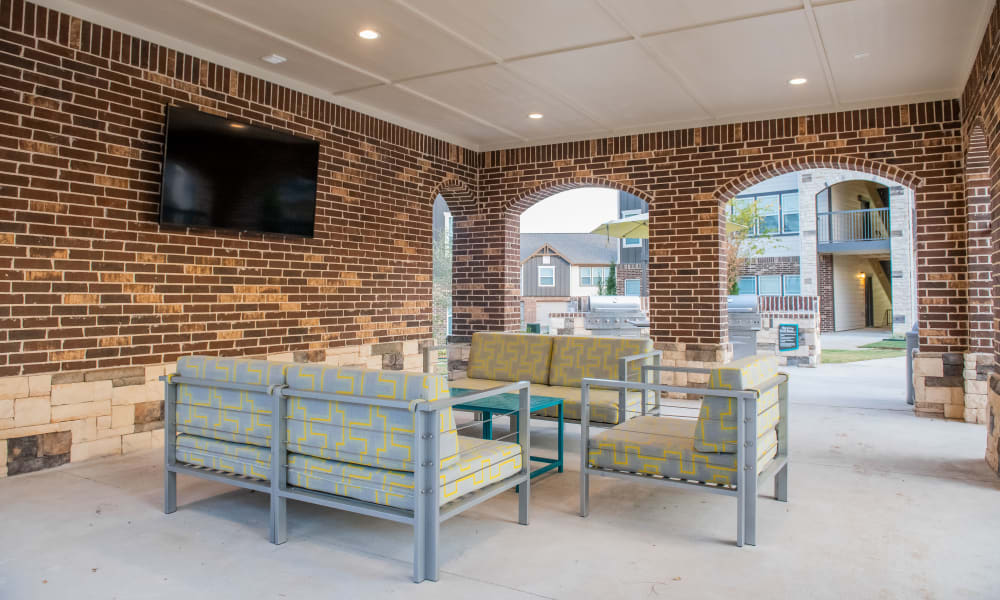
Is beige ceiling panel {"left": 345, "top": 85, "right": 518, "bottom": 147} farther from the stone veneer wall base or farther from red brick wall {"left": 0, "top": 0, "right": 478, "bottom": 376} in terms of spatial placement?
the stone veneer wall base

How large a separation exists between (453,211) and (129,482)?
18.5 feet

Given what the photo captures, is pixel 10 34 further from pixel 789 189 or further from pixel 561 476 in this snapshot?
pixel 789 189

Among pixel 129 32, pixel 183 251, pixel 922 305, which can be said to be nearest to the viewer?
pixel 129 32

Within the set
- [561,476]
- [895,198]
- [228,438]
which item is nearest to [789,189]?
[895,198]

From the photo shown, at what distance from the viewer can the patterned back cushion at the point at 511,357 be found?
5.60 metres

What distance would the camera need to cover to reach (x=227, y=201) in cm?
523

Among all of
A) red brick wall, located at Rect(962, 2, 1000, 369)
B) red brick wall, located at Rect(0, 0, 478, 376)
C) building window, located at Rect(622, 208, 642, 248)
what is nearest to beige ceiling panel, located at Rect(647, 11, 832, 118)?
red brick wall, located at Rect(962, 2, 1000, 369)

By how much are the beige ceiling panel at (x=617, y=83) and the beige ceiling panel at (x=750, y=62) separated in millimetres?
204

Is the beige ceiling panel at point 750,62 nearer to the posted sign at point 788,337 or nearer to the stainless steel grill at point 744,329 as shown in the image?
the stainless steel grill at point 744,329

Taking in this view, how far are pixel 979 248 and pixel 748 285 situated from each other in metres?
14.0

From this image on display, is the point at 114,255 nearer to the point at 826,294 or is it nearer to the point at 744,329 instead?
the point at 744,329

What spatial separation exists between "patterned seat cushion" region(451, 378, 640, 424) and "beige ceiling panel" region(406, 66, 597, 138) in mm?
2745

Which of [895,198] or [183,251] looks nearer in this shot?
[183,251]

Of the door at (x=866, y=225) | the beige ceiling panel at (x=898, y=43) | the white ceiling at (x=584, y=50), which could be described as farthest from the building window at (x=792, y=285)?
the beige ceiling panel at (x=898, y=43)
